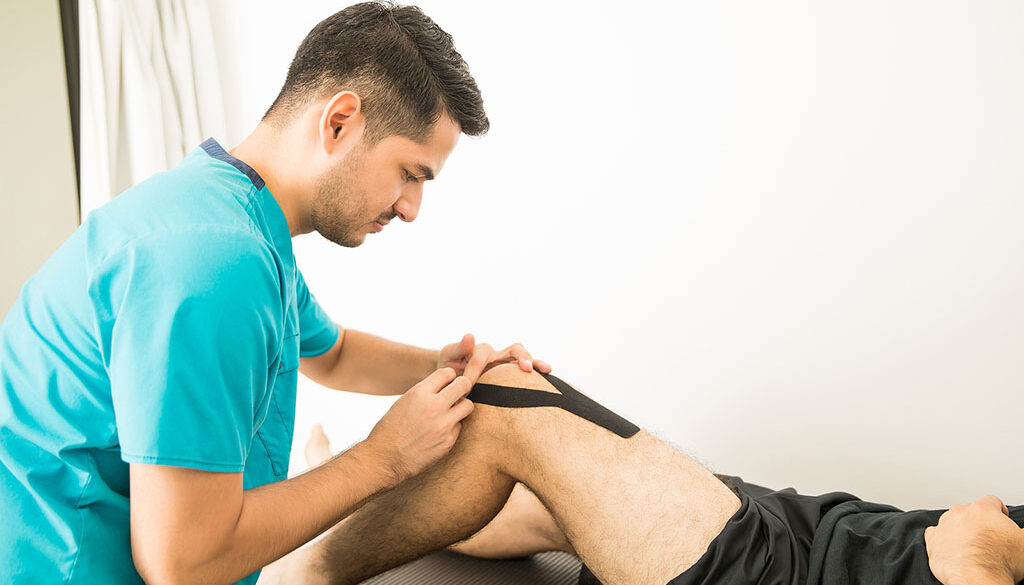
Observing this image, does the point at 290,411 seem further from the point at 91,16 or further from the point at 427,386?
the point at 91,16

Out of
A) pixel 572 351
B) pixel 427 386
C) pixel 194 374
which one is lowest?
pixel 572 351

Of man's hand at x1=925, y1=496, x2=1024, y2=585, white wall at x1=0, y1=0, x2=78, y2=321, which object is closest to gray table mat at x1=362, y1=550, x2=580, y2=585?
man's hand at x1=925, y1=496, x2=1024, y2=585

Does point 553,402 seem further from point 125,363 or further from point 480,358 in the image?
point 125,363

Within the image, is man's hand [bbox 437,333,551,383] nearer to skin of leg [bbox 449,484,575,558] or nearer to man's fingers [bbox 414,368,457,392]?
man's fingers [bbox 414,368,457,392]

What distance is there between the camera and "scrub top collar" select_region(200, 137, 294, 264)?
3.69 feet

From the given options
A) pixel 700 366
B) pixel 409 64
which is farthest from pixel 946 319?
pixel 409 64

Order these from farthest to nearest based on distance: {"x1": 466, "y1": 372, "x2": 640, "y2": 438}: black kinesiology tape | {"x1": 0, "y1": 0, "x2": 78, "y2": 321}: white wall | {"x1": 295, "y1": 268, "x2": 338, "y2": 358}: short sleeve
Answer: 1. {"x1": 0, "y1": 0, "x2": 78, "y2": 321}: white wall
2. {"x1": 295, "y1": 268, "x2": 338, "y2": 358}: short sleeve
3. {"x1": 466, "y1": 372, "x2": 640, "y2": 438}: black kinesiology tape

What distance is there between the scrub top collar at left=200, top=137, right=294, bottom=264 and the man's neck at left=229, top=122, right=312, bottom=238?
2 centimetres

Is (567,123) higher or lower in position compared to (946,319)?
higher

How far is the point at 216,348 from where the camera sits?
90 cm

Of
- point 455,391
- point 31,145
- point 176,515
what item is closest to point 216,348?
point 176,515

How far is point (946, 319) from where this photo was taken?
1.58 meters

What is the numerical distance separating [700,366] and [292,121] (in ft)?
3.82

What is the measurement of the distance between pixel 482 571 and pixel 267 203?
0.83m
